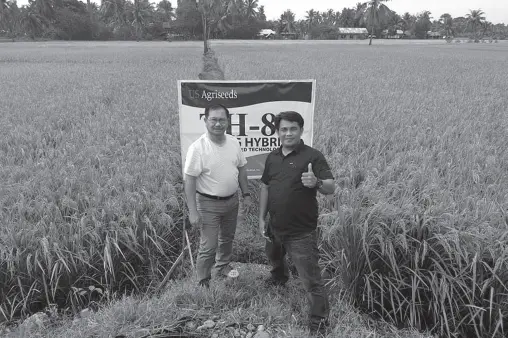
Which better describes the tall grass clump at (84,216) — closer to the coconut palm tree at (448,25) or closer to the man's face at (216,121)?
the man's face at (216,121)

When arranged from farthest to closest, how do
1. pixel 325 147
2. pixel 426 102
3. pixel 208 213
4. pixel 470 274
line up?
pixel 426 102, pixel 325 147, pixel 208 213, pixel 470 274

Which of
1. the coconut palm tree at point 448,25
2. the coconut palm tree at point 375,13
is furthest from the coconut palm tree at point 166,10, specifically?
the coconut palm tree at point 448,25

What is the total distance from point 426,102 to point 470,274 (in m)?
7.03

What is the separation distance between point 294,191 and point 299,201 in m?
0.08

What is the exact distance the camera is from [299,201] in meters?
Result: 2.32

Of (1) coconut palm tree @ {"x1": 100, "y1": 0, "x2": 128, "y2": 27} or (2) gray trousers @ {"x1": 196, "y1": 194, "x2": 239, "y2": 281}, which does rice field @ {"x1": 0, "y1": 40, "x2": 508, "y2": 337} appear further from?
(1) coconut palm tree @ {"x1": 100, "y1": 0, "x2": 128, "y2": 27}

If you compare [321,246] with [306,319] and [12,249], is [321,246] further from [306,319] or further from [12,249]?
[12,249]

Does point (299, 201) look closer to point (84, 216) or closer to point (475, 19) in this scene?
point (84, 216)

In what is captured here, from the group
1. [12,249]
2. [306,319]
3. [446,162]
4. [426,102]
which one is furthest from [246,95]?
[426,102]

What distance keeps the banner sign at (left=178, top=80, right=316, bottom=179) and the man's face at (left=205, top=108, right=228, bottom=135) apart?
2.54 feet

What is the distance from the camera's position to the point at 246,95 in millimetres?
3311

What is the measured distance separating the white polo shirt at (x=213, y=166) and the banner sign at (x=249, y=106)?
0.70 m

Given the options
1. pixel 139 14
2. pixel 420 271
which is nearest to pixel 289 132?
pixel 420 271

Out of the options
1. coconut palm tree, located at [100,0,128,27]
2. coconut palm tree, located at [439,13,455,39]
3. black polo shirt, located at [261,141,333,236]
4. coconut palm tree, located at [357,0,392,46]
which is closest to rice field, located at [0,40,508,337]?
black polo shirt, located at [261,141,333,236]
